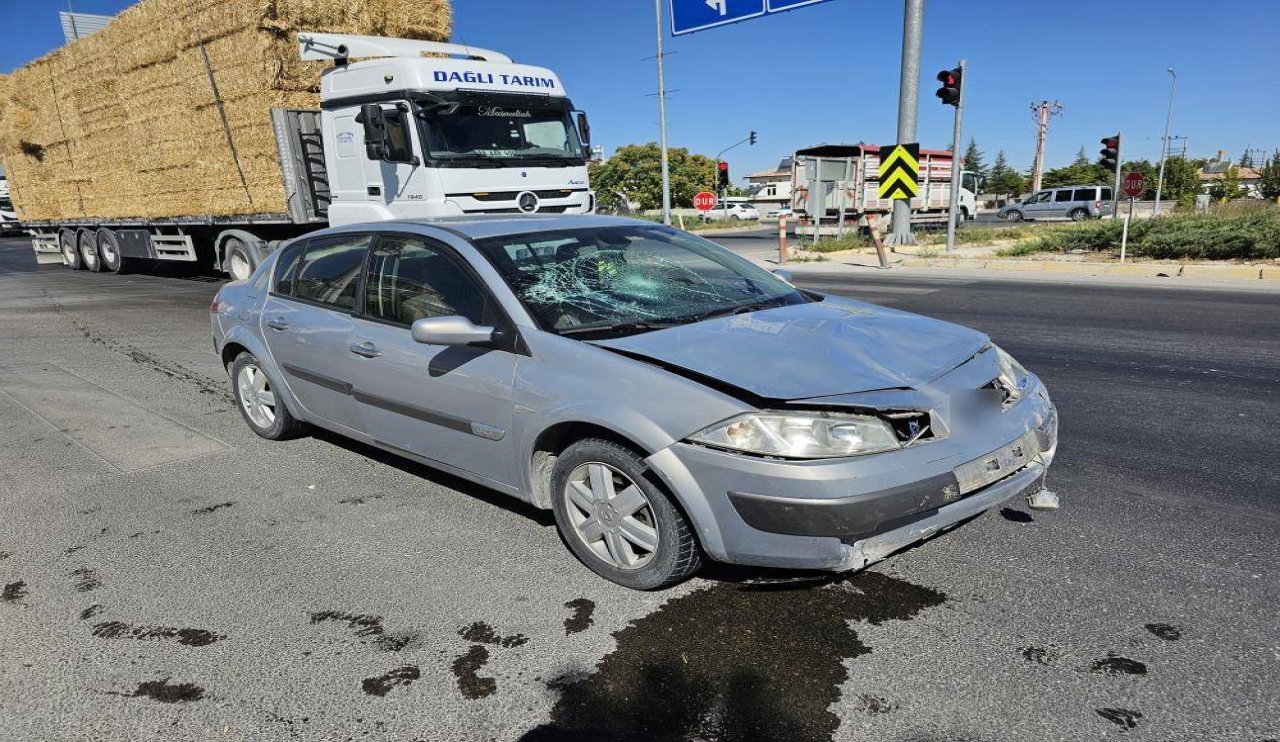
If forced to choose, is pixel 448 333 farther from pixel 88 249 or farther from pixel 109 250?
pixel 88 249

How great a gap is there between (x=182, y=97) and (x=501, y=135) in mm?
5758

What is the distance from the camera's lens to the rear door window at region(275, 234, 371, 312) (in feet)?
13.1

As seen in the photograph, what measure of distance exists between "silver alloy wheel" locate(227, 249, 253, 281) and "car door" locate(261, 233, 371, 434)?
869 centimetres

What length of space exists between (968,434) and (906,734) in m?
Result: 1.04

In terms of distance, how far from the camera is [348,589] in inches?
119

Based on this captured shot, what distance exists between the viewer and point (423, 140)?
9.22 metres

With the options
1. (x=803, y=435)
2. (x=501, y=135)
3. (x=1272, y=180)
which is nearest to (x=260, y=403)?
(x=803, y=435)

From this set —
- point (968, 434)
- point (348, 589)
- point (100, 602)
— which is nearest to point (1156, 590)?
point (968, 434)

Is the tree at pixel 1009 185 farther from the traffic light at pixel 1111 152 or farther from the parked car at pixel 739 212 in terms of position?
the traffic light at pixel 1111 152

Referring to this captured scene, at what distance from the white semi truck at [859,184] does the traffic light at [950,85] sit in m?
7.78

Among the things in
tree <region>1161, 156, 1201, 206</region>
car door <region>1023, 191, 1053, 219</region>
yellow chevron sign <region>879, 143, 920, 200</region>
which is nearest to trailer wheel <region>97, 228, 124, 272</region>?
yellow chevron sign <region>879, 143, 920, 200</region>

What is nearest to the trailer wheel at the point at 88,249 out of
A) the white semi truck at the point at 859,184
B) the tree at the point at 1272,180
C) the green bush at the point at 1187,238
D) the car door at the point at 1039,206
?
the white semi truck at the point at 859,184

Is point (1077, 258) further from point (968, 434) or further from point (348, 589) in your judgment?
point (348, 589)

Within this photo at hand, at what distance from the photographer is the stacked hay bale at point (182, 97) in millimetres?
10633
